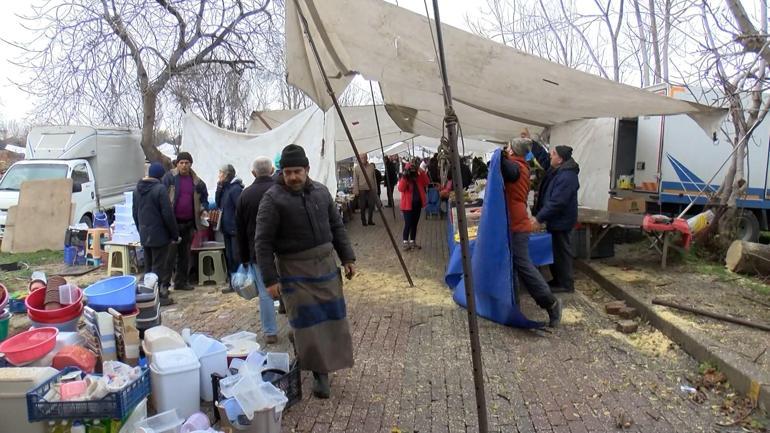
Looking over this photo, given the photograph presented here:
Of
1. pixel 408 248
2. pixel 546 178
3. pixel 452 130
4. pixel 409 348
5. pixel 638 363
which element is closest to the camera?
pixel 452 130

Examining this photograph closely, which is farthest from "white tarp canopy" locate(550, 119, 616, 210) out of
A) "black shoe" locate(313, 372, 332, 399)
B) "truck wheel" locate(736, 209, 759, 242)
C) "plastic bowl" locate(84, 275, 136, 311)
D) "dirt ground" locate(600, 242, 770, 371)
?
"plastic bowl" locate(84, 275, 136, 311)

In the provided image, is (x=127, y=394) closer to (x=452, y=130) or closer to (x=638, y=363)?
(x=452, y=130)

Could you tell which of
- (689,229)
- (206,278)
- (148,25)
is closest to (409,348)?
(206,278)

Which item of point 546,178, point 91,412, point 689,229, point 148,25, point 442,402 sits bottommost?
point 442,402

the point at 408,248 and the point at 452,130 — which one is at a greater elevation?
the point at 452,130

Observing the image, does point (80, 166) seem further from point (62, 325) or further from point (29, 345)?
point (29, 345)

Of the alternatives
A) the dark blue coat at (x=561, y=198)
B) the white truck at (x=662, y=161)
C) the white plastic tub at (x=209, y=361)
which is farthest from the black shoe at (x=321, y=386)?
the white truck at (x=662, y=161)

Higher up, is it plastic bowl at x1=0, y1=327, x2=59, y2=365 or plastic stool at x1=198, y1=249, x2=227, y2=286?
plastic bowl at x1=0, y1=327, x2=59, y2=365

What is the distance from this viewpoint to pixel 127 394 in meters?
2.76

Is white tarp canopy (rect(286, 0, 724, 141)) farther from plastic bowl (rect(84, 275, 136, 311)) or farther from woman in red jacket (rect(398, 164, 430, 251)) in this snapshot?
plastic bowl (rect(84, 275, 136, 311))

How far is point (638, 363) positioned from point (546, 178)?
2792 mm

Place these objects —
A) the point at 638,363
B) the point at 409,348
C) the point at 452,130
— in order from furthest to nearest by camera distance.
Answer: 1. the point at 409,348
2. the point at 638,363
3. the point at 452,130

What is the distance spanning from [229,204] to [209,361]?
3.03 meters

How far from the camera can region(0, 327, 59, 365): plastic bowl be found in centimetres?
313
